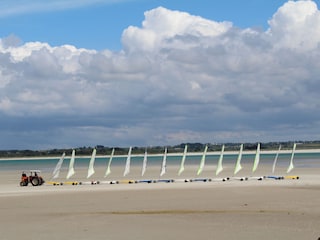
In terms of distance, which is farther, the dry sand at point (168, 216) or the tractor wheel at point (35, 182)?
the tractor wheel at point (35, 182)

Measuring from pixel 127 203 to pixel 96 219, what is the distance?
615 cm

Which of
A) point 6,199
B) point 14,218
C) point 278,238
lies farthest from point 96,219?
point 6,199

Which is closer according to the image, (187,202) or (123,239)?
(123,239)

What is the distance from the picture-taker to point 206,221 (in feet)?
→ 64.8

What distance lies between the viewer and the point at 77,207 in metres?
26.3

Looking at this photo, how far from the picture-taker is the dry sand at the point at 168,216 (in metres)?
17.4

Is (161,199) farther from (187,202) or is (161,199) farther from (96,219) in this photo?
(96,219)

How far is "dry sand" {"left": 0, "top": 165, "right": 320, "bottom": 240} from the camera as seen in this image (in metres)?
17.4

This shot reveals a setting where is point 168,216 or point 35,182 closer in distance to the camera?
point 168,216

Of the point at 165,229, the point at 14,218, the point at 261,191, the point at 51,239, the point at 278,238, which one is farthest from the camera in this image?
the point at 261,191

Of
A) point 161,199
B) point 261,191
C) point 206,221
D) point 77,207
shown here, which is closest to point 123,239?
point 206,221

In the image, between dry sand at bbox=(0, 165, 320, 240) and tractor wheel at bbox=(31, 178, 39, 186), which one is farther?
tractor wheel at bbox=(31, 178, 39, 186)

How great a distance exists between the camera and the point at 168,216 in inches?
853

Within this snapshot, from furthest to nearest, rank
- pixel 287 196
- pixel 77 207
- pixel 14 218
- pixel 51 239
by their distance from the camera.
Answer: pixel 287 196 < pixel 77 207 < pixel 14 218 < pixel 51 239
